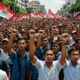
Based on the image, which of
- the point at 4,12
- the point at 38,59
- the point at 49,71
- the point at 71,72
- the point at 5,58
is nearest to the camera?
the point at 49,71

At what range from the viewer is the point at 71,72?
282 inches

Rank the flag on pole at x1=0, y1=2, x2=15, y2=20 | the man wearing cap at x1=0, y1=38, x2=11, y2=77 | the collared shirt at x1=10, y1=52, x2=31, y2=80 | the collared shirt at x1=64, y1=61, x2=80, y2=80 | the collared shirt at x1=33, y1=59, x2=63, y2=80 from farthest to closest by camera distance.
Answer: the flag on pole at x1=0, y1=2, x2=15, y2=20 → the collared shirt at x1=10, y1=52, x2=31, y2=80 → the man wearing cap at x1=0, y1=38, x2=11, y2=77 → the collared shirt at x1=64, y1=61, x2=80, y2=80 → the collared shirt at x1=33, y1=59, x2=63, y2=80

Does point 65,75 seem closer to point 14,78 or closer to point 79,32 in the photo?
point 14,78

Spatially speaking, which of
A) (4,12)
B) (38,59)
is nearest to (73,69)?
(38,59)

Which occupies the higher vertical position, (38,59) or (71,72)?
(38,59)

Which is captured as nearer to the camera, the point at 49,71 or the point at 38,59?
the point at 49,71

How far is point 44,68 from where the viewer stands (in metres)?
7.05

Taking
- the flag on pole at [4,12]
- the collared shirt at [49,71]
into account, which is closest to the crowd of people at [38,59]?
the collared shirt at [49,71]

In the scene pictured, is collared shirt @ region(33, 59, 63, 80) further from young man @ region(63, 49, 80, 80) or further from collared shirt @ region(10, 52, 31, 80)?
collared shirt @ region(10, 52, 31, 80)

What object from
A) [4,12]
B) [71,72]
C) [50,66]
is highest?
[4,12]

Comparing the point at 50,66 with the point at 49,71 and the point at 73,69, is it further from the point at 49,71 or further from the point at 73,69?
the point at 73,69

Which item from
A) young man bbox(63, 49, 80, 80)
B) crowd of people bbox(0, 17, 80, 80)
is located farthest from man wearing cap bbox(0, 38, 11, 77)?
young man bbox(63, 49, 80, 80)

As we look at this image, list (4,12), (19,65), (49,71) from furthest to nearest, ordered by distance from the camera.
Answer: (4,12)
(19,65)
(49,71)

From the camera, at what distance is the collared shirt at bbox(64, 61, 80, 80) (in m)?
7.14
